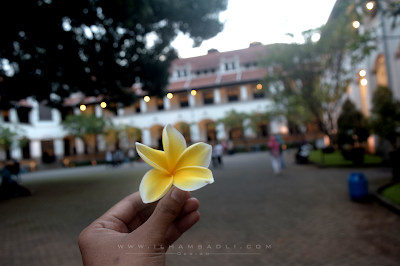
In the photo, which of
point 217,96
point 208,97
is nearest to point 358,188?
point 217,96

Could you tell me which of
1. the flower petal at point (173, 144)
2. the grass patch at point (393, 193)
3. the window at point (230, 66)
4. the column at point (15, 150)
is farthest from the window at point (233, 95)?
the flower petal at point (173, 144)

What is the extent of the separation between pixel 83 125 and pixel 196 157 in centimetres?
3673

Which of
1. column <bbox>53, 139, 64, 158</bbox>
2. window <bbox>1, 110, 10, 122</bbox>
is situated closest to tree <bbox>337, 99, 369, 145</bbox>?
window <bbox>1, 110, 10, 122</bbox>

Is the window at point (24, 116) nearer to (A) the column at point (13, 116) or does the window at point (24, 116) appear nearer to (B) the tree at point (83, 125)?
(A) the column at point (13, 116)

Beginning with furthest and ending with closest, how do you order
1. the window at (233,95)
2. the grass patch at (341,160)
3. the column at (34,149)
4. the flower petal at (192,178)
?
the window at (233,95) → the column at (34,149) → the grass patch at (341,160) → the flower petal at (192,178)

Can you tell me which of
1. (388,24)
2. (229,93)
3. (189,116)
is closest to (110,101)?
(388,24)

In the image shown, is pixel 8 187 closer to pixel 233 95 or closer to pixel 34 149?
pixel 34 149

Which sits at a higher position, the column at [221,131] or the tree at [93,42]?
the tree at [93,42]

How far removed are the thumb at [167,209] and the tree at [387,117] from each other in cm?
1202

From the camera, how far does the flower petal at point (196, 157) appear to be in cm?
85

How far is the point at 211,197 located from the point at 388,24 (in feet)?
40.7

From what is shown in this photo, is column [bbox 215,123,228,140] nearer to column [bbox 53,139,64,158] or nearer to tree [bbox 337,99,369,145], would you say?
tree [bbox 337,99,369,145]

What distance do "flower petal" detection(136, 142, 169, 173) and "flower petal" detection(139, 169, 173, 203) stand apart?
0.03m

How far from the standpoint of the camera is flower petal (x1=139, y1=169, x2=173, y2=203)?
32.8 inches
